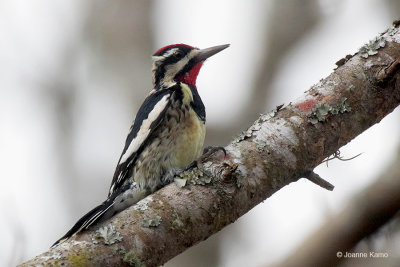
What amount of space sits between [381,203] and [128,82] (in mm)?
4600

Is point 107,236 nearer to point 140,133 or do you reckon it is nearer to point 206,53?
point 140,133

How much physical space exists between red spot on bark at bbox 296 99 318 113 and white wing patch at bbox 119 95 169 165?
1.12 metres

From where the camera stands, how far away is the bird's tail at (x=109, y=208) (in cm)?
253

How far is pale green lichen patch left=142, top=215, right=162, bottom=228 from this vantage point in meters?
2.42

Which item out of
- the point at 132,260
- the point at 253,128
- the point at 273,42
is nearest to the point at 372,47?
the point at 253,128

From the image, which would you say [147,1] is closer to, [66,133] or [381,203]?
[66,133]

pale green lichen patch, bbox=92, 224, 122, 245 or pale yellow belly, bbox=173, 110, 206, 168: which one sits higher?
pale green lichen patch, bbox=92, 224, 122, 245

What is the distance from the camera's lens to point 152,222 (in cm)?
243

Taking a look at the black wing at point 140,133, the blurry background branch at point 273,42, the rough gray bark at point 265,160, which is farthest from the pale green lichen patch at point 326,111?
the blurry background branch at point 273,42

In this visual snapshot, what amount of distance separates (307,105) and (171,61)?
70.7 inches

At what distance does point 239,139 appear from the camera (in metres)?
2.77

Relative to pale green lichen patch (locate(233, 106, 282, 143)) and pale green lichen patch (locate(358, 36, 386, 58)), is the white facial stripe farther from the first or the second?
pale green lichen patch (locate(358, 36, 386, 58))

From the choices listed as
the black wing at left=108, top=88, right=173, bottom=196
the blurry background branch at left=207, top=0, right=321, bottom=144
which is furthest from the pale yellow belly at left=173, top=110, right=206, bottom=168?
the blurry background branch at left=207, top=0, right=321, bottom=144

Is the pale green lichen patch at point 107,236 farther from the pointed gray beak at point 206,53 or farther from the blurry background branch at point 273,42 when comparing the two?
the blurry background branch at point 273,42
